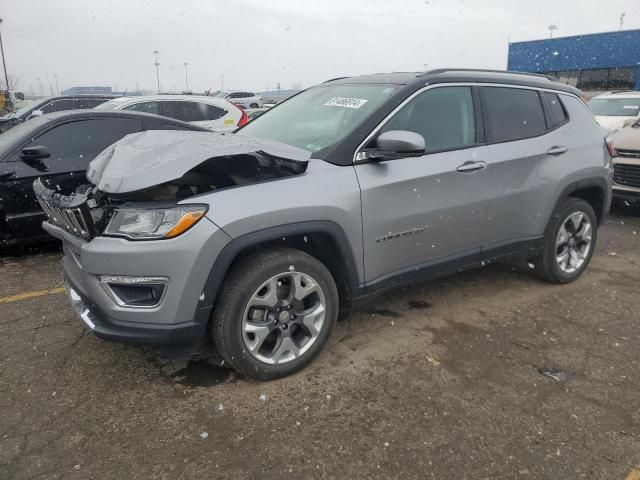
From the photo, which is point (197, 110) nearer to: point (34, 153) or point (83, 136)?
point (83, 136)

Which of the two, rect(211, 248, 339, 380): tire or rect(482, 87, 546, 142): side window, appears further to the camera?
rect(482, 87, 546, 142): side window

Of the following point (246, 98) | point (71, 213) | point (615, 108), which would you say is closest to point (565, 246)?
point (71, 213)

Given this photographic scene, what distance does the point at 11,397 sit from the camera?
8.96ft

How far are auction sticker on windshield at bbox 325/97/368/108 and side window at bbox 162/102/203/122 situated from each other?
5.91 metres

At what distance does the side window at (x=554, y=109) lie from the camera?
4059 mm

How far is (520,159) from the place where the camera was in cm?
373

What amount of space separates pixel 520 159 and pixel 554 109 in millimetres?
749

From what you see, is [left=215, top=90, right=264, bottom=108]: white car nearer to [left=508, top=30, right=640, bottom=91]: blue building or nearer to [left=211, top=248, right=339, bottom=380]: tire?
[left=508, top=30, right=640, bottom=91]: blue building

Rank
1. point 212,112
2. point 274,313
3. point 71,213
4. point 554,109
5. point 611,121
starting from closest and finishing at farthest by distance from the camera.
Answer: point 71,213, point 274,313, point 554,109, point 212,112, point 611,121

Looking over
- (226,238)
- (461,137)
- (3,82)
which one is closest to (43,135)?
(226,238)

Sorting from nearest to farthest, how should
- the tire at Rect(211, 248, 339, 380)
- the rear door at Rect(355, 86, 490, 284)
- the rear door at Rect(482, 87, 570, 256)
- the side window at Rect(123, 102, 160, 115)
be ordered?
1. the tire at Rect(211, 248, 339, 380)
2. the rear door at Rect(355, 86, 490, 284)
3. the rear door at Rect(482, 87, 570, 256)
4. the side window at Rect(123, 102, 160, 115)

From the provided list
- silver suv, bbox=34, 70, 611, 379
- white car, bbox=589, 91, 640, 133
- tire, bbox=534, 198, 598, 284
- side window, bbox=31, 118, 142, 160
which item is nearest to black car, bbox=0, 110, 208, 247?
side window, bbox=31, 118, 142, 160

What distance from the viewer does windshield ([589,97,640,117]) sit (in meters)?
10.3

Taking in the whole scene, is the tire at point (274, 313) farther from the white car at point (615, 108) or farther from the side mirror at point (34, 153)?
the white car at point (615, 108)
